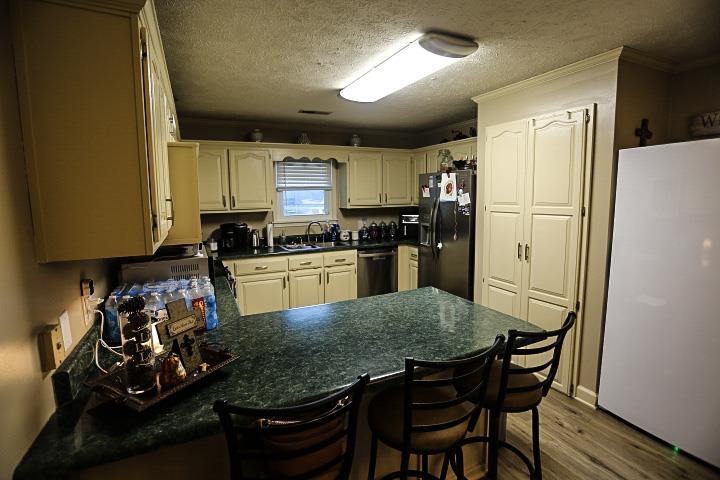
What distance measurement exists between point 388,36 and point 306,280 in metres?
2.79

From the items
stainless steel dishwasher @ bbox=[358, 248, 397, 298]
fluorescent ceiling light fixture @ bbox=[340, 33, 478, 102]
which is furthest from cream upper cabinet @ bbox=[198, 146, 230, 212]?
fluorescent ceiling light fixture @ bbox=[340, 33, 478, 102]

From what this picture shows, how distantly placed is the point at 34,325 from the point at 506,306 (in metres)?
3.03

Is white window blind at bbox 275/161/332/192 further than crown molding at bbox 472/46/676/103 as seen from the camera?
Yes

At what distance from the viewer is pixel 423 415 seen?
4.65 ft

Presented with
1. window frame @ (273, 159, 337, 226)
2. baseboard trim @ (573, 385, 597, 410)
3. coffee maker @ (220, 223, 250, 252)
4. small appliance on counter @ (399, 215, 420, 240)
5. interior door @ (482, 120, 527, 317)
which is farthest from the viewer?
small appliance on counter @ (399, 215, 420, 240)

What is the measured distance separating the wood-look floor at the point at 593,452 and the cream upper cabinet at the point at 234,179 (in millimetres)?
3336

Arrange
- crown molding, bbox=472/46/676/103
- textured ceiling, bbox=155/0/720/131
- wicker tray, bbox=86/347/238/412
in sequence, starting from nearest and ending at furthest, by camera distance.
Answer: wicker tray, bbox=86/347/238/412
textured ceiling, bbox=155/0/720/131
crown molding, bbox=472/46/676/103

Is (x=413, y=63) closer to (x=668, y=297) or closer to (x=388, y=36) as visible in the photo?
(x=388, y=36)

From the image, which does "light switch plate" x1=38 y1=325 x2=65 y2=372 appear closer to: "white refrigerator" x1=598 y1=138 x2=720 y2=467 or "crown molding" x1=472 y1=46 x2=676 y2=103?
"white refrigerator" x1=598 y1=138 x2=720 y2=467

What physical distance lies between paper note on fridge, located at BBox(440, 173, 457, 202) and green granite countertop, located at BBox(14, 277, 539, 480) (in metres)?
1.52

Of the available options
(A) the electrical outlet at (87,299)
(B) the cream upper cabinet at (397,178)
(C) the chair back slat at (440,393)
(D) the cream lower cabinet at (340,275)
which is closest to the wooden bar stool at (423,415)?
(C) the chair back slat at (440,393)

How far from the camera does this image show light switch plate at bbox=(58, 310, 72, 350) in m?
1.17

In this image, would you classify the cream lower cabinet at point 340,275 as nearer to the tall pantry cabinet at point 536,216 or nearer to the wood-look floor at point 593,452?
the tall pantry cabinet at point 536,216

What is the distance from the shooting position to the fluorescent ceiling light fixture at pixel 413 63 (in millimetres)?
2008
